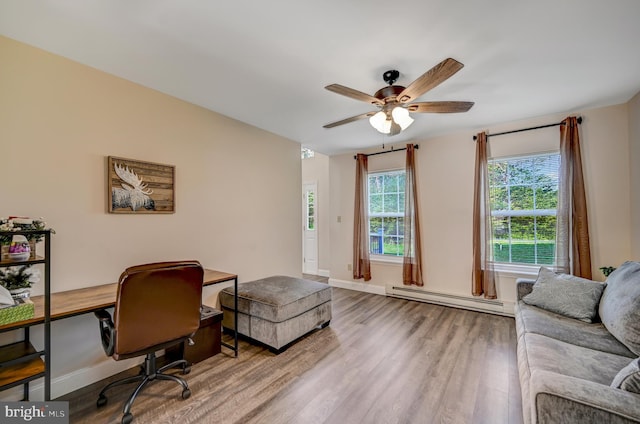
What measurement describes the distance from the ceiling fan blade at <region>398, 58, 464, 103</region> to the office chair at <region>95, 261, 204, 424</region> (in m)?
2.03

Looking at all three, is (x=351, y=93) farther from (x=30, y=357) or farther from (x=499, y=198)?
(x=499, y=198)

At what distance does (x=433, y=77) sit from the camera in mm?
1776

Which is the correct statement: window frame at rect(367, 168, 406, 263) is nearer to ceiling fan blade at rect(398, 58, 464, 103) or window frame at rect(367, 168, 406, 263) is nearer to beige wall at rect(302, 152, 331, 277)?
beige wall at rect(302, 152, 331, 277)

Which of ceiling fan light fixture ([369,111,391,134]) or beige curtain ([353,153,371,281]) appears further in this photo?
beige curtain ([353,153,371,281])

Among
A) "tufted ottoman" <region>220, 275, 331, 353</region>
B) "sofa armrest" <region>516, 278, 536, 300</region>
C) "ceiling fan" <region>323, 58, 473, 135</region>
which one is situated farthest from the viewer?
"sofa armrest" <region>516, 278, 536, 300</region>

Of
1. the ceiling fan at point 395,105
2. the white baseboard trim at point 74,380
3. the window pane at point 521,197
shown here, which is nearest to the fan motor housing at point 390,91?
the ceiling fan at point 395,105

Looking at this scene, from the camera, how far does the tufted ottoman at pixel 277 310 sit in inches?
99.5

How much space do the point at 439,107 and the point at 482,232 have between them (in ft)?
6.86

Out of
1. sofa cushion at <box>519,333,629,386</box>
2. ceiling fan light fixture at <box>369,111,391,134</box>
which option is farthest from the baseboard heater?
ceiling fan light fixture at <box>369,111,391,134</box>

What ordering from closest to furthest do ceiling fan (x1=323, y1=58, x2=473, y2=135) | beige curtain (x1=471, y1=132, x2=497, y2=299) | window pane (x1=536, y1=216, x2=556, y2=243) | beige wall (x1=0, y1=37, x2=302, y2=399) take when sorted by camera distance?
1. beige wall (x1=0, y1=37, x2=302, y2=399)
2. ceiling fan (x1=323, y1=58, x2=473, y2=135)
3. window pane (x1=536, y1=216, x2=556, y2=243)
4. beige curtain (x1=471, y1=132, x2=497, y2=299)

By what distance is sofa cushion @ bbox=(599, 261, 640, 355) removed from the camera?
1.63 m

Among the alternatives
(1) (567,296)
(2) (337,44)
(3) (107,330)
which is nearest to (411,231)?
(1) (567,296)

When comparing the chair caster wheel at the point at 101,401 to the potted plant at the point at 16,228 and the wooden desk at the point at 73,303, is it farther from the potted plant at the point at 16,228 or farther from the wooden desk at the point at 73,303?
the potted plant at the point at 16,228

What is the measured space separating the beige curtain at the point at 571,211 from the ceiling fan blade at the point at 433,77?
2.34 metres
